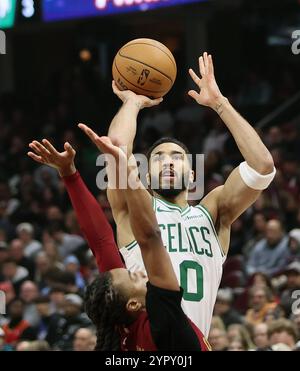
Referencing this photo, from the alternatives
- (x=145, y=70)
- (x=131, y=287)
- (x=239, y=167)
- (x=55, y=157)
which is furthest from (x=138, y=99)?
(x=131, y=287)

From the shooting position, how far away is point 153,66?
20.4ft

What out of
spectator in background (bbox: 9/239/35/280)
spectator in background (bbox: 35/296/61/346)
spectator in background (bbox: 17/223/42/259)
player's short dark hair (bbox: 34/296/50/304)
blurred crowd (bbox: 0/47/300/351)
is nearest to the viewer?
blurred crowd (bbox: 0/47/300/351)

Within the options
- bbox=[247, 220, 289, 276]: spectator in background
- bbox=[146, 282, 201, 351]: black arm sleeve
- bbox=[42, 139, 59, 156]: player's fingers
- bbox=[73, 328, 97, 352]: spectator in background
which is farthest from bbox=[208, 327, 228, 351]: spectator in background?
bbox=[146, 282, 201, 351]: black arm sleeve

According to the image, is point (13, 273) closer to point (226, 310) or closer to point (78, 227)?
point (78, 227)

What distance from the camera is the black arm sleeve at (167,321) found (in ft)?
15.4

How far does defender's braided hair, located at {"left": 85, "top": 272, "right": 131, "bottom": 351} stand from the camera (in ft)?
15.6

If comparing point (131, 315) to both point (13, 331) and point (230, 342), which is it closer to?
point (230, 342)

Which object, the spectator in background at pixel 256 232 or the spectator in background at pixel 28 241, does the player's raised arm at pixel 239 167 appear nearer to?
the spectator in background at pixel 256 232

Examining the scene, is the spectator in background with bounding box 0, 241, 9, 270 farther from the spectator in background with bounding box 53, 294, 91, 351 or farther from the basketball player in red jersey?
the basketball player in red jersey

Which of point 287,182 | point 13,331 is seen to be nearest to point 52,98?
point 287,182

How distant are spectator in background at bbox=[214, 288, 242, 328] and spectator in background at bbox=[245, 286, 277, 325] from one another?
0.11m

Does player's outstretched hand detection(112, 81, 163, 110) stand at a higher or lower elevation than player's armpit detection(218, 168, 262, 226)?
higher

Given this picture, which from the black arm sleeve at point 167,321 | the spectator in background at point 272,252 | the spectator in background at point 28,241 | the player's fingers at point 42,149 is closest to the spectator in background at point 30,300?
the spectator in background at point 28,241
